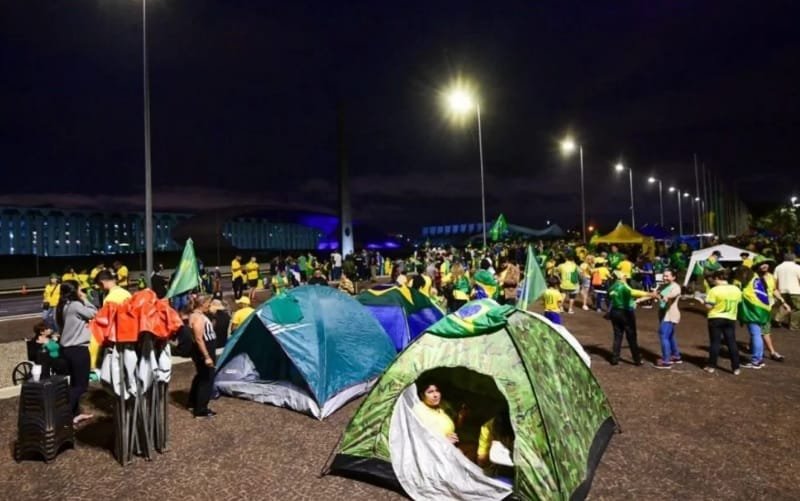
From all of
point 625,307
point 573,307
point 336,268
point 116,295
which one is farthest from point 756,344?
point 336,268

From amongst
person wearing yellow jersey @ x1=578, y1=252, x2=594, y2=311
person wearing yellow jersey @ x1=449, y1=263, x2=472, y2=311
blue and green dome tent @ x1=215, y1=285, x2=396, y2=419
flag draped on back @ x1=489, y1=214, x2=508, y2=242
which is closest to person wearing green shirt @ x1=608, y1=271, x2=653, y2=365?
blue and green dome tent @ x1=215, y1=285, x2=396, y2=419

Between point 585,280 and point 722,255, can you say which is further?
point 722,255

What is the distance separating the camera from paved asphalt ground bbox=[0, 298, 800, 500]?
4934mm

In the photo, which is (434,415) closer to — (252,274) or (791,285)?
(791,285)

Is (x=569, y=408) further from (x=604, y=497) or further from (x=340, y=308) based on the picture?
(x=340, y=308)

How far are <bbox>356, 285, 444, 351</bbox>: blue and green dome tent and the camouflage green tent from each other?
3.81 metres

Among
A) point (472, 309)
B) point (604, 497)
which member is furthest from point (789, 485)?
point (472, 309)

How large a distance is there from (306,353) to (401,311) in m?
2.79

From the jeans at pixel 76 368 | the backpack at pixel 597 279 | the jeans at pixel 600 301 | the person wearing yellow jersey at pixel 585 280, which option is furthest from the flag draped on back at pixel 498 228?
the jeans at pixel 76 368

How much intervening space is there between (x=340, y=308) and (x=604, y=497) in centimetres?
470

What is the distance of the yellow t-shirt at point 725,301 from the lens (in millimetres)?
8391

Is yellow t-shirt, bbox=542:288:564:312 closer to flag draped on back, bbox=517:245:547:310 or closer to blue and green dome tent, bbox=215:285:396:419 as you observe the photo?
flag draped on back, bbox=517:245:547:310

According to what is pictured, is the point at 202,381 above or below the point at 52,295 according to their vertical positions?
below

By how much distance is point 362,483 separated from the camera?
16.8 ft
